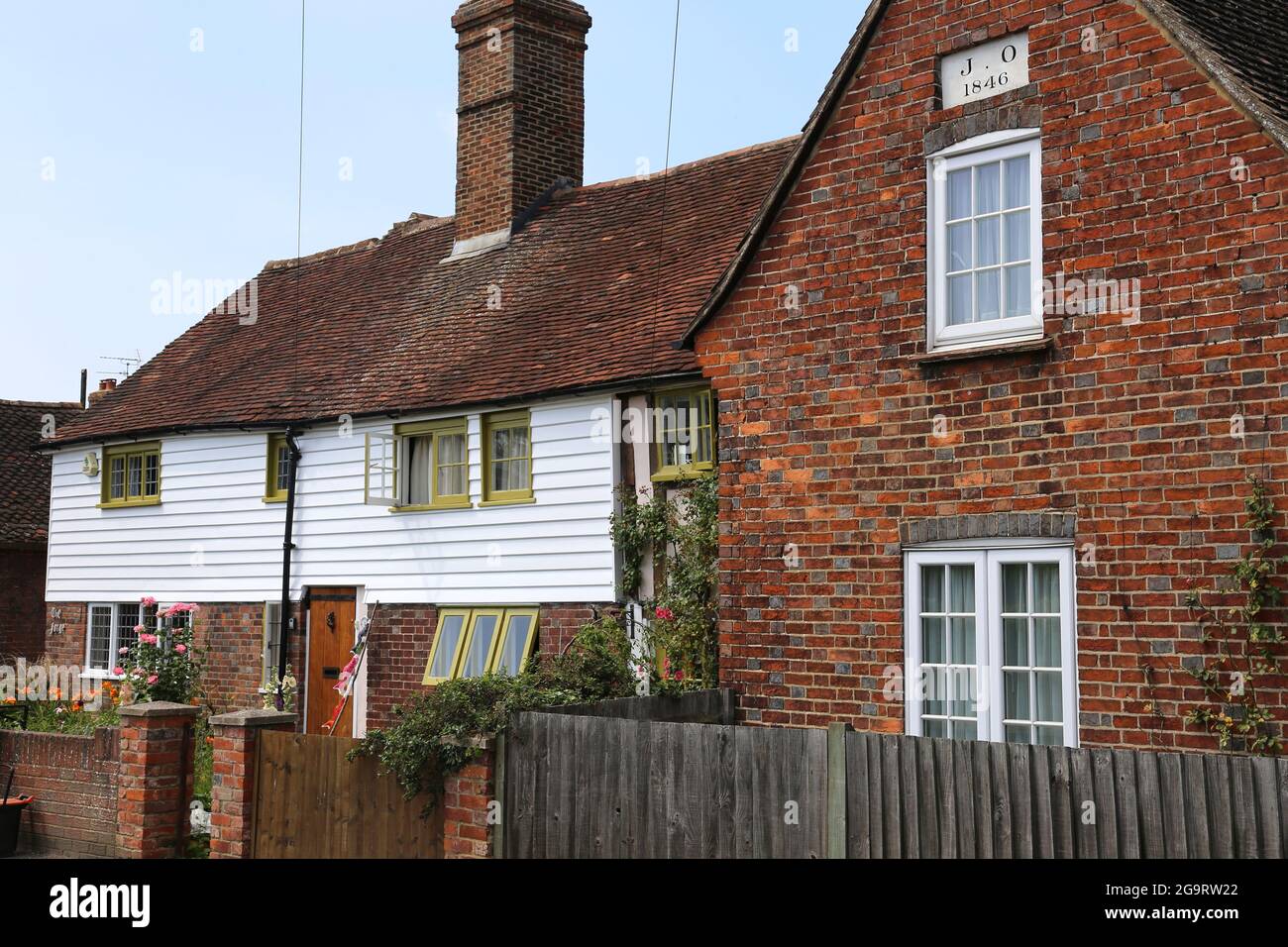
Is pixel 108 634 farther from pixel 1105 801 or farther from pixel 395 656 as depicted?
pixel 1105 801

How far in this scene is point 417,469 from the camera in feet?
62.7

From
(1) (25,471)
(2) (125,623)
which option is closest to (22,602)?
(1) (25,471)

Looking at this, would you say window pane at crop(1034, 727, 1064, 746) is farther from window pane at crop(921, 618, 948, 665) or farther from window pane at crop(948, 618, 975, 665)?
window pane at crop(921, 618, 948, 665)

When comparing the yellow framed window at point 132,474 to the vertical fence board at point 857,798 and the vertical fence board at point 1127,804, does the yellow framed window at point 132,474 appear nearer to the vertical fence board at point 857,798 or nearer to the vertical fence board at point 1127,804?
the vertical fence board at point 857,798

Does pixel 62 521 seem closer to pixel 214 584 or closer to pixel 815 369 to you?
pixel 214 584

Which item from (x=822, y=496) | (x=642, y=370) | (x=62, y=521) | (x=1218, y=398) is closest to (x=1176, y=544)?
(x=1218, y=398)

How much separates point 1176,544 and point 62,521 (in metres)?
20.0

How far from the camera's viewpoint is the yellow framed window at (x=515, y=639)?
17.0 metres

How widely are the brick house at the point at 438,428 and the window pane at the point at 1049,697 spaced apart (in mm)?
5854

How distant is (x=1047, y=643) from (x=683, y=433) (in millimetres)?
6257

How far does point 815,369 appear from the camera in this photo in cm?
1169

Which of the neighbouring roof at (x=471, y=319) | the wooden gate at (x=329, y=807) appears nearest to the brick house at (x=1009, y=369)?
the wooden gate at (x=329, y=807)

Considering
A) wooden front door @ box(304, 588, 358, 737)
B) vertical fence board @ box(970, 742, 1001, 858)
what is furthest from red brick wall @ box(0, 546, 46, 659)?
vertical fence board @ box(970, 742, 1001, 858)

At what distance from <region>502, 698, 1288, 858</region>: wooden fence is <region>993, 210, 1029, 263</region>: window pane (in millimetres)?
3993
